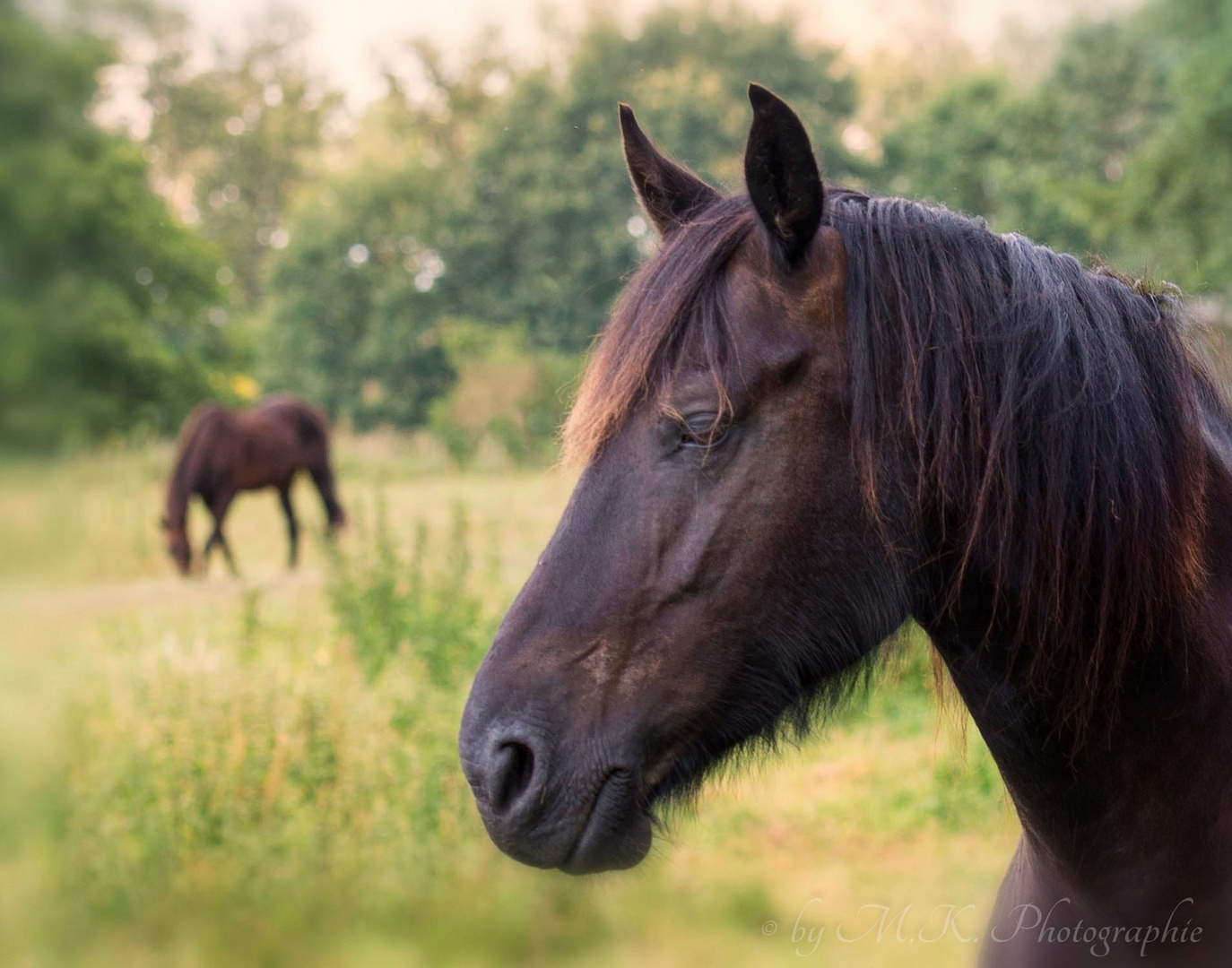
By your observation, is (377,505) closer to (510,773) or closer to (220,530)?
(510,773)

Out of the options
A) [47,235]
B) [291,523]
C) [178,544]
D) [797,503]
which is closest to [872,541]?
[797,503]

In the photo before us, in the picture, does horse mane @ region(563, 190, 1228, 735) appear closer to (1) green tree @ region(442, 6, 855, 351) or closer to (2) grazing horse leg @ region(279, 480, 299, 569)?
(1) green tree @ region(442, 6, 855, 351)

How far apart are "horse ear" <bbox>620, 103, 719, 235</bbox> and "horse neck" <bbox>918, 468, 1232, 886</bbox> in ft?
2.72

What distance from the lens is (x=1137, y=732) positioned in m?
1.62

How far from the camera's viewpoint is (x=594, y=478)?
1.59m

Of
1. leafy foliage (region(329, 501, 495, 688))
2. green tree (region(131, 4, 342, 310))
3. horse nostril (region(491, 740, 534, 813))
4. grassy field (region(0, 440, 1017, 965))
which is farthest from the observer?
green tree (region(131, 4, 342, 310))

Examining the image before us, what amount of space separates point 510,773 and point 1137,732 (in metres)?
1.03

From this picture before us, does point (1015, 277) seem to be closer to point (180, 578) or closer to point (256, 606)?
point (256, 606)

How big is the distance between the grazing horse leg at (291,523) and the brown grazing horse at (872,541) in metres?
13.4

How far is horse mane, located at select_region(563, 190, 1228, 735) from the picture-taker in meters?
1.54

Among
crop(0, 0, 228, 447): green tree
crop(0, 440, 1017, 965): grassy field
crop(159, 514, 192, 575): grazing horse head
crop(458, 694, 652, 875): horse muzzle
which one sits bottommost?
crop(159, 514, 192, 575): grazing horse head

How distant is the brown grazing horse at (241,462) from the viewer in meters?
13.2

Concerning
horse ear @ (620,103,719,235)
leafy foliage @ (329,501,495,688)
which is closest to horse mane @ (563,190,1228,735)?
horse ear @ (620,103,719,235)

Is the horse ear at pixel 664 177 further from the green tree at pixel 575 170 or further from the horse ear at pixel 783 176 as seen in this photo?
the green tree at pixel 575 170
